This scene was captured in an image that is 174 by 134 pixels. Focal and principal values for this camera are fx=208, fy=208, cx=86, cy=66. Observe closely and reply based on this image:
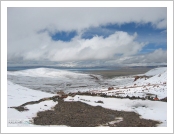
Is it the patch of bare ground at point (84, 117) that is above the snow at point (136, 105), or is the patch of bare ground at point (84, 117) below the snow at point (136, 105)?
below

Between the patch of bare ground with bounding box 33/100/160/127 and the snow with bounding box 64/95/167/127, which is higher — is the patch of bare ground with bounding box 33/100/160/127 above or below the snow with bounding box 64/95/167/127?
below

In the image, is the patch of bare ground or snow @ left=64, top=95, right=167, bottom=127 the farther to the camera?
snow @ left=64, top=95, right=167, bottom=127

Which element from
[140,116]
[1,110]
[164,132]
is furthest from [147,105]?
[1,110]

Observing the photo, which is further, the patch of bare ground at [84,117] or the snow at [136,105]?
the snow at [136,105]

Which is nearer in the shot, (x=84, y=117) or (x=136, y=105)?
(x=84, y=117)
